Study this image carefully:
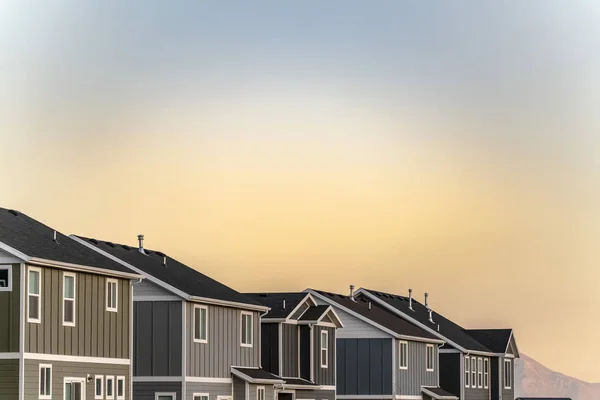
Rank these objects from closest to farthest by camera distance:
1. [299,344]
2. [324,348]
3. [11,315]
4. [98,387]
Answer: [11,315], [98,387], [299,344], [324,348]

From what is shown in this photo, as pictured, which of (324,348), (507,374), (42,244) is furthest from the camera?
(507,374)

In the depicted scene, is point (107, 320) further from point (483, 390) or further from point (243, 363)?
point (483, 390)

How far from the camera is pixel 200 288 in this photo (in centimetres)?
5331

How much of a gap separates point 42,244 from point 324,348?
23148mm

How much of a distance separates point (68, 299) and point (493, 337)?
52.3m

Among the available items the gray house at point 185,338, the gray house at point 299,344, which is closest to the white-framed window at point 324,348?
the gray house at point 299,344

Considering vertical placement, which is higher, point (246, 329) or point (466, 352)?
point (246, 329)

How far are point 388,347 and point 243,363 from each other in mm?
17839

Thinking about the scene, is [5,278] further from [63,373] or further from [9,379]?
[63,373]

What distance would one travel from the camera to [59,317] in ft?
140

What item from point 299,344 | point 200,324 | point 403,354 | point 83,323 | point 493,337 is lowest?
point 493,337

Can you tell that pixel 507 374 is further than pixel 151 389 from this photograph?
Yes

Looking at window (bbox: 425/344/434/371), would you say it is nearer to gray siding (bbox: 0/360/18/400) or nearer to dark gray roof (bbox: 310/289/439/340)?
dark gray roof (bbox: 310/289/439/340)

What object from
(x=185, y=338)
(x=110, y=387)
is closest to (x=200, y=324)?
(x=185, y=338)
